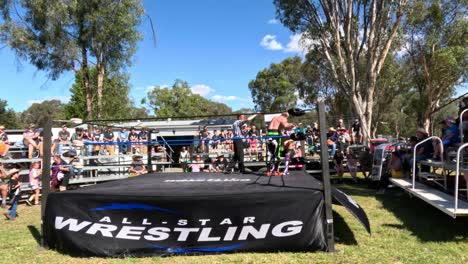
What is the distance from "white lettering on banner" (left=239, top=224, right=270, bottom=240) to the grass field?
0.21 meters

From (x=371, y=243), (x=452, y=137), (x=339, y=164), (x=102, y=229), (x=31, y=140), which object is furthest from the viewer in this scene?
(x=339, y=164)

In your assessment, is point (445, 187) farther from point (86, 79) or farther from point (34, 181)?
point (86, 79)

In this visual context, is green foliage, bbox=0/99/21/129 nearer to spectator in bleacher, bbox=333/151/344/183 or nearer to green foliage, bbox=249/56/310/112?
green foliage, bbox=249/56/310/112

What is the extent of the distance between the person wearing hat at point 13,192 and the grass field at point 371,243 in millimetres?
228

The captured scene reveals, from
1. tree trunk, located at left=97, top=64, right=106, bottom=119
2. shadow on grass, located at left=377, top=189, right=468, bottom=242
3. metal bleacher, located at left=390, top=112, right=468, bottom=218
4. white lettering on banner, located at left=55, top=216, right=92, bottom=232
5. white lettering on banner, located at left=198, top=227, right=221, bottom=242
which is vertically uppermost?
tree trunk, located at left=97, top=64, right=106, bottom=119

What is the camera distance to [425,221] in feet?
18.7

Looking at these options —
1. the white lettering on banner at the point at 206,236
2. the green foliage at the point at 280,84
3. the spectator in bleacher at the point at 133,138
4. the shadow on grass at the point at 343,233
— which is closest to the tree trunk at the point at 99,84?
the spectator in bleacher at the point at 133,138

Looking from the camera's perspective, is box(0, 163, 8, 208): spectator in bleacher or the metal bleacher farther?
box(0, 163, 8, 208): spectator in bleacher

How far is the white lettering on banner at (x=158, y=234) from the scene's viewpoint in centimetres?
436

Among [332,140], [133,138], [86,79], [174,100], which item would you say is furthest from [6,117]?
[332,140]

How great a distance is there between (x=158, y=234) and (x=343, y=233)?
2663 mm

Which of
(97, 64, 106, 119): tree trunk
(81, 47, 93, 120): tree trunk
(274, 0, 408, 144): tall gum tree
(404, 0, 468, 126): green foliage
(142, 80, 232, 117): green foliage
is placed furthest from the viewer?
(142, 80, 232, 117): green foliage

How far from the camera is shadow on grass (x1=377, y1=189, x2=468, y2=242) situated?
16.1ft

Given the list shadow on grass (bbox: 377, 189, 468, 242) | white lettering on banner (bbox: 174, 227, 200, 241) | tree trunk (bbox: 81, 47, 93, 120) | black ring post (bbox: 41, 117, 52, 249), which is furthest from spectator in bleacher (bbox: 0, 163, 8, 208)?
tree trunk (bbox: 81, 47, 93, 120)
